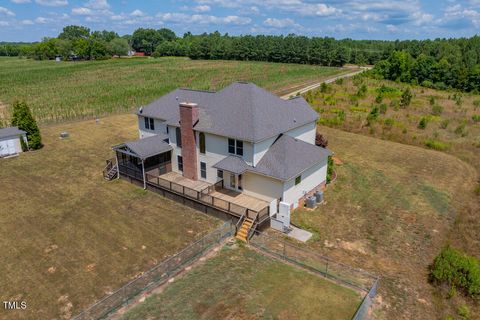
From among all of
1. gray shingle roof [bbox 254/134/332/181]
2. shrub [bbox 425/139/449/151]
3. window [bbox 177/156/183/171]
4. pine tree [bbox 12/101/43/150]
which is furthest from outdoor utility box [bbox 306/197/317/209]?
pine tree [bbox 12/101/43/150]

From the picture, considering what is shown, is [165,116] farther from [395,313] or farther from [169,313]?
[395,313]

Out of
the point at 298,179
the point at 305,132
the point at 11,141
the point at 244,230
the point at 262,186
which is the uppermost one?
the point at 305,132

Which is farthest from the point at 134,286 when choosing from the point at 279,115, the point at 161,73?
the point at 161,73

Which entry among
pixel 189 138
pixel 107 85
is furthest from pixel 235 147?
pixel 107 85

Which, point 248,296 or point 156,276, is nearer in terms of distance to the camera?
point 248,296

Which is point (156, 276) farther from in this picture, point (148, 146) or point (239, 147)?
point (148, 146)

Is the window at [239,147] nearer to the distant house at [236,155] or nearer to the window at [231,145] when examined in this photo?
the distant house at [236,155]

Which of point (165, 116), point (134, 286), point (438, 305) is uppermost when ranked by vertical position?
point (165, 116)
